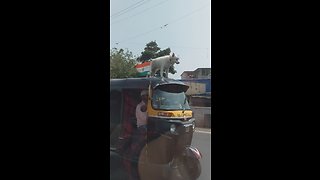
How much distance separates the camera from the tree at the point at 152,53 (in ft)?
8.34

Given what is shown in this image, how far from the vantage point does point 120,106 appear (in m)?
2.64

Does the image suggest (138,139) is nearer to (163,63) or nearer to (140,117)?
(140,117)

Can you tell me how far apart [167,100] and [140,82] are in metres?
0.27

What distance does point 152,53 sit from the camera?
2.92 metres

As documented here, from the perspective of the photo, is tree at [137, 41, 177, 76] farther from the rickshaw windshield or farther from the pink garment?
the pink garment

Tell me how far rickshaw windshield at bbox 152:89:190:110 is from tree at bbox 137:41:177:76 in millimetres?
212
